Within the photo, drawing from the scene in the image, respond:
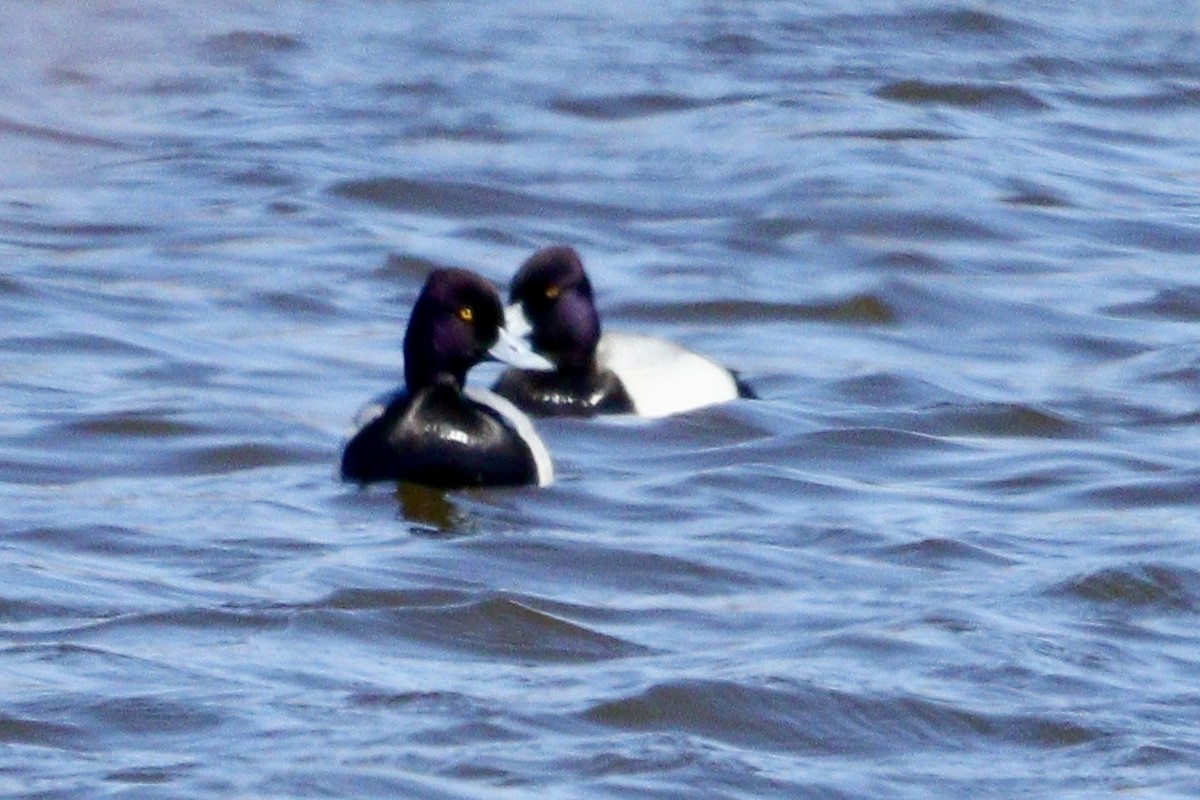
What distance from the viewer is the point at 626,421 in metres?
11.2

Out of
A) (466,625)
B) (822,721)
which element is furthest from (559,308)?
(822,721)

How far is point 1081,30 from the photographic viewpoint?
20844 millimetres

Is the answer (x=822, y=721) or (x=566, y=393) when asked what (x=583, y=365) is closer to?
(x=566, y=393)

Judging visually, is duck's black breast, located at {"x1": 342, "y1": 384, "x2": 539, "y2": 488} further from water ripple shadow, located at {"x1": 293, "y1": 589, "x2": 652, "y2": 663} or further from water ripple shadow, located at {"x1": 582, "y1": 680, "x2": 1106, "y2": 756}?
water ripple shadow, located at {"x1": 582, "y1": 680, "x2": 1106, "y2": 756}

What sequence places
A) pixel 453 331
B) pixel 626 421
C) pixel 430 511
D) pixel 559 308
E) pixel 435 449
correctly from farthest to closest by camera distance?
pixel 559 308 → pixel 626 421 → pixel 453 331 → pixel 435 449 → pixel 430 511

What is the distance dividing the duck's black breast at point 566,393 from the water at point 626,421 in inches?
5.2

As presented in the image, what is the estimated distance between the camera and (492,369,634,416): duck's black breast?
11242 millimetres

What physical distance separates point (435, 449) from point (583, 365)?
6.26ft

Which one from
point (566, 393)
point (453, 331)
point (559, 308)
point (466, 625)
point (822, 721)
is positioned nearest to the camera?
point (822, 721)

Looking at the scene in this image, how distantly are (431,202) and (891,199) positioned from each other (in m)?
2.26

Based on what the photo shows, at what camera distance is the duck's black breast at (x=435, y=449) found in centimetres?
960

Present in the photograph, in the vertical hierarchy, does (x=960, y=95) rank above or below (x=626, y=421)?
above

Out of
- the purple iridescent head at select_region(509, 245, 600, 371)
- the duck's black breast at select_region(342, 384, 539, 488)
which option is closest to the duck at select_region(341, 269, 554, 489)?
the duck's black breast at select_region(342, 384, 539, 488)

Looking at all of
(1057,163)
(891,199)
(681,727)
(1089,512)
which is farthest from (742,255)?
(681,727)
